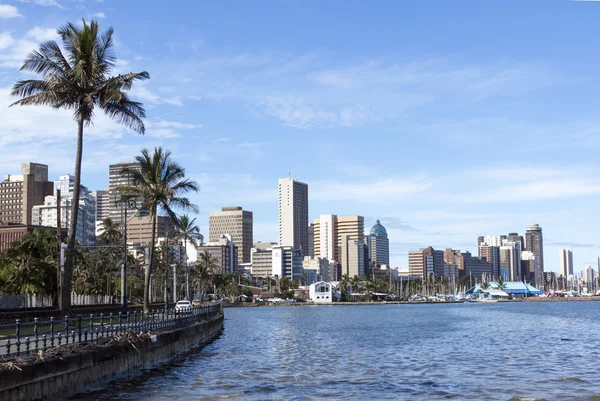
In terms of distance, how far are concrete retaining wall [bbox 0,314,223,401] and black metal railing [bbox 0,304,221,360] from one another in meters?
0.73

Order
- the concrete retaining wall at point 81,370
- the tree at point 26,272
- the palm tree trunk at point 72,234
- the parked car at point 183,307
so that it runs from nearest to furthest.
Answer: the concrete retaining wall at point 81,370 < the palm tree trunk at point 72,234 < the parked car at point 183,307 < the tree at point 26,272

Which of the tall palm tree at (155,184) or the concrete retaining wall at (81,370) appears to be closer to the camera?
the concrete retaining wall at (81,370)

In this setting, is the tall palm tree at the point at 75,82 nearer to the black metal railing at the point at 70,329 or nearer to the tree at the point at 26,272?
the black metal railing at the point at 70,329

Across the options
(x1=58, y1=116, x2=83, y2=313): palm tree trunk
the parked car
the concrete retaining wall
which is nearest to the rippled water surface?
the concrete retaining wall

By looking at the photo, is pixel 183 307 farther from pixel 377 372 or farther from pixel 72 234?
pixel 377 372

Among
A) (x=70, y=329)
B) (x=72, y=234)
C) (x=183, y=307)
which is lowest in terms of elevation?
(x=183, y=307)

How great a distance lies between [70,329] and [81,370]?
298 centimetres

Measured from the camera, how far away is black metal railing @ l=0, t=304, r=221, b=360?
78.6 feet

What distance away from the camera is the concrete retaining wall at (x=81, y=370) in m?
21.6

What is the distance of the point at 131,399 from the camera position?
1093 inches

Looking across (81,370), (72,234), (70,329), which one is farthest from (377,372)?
(72,234)

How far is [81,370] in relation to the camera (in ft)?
88.4

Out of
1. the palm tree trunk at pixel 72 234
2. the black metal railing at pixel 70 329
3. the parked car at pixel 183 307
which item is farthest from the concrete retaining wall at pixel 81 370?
the parked car at pixel 183 307

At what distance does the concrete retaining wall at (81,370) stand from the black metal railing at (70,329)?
735mm
